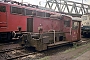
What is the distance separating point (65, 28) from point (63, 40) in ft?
3.54

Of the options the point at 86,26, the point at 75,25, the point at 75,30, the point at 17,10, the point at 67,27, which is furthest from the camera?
the point at 86,26

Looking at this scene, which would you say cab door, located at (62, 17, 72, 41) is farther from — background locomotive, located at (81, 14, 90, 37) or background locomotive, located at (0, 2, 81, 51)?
background locomotive, located at (81, 14, 90, 37)

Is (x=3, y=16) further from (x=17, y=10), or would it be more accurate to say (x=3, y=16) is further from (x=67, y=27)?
(x=67, y=27)

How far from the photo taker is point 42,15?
1546 centimetres

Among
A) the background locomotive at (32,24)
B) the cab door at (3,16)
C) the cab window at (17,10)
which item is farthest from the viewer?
the cab window at (17,10)

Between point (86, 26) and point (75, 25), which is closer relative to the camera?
point (75, 25)

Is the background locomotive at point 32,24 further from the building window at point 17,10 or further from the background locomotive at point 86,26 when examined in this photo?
the background locomotive at point 86,26

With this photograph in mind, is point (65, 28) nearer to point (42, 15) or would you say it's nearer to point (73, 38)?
point (73, 38)

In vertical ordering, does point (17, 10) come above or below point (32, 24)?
above

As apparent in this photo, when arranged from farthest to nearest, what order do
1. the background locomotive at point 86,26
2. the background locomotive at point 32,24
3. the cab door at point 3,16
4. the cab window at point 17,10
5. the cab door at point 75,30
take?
1. the background locomotive at point 86,26
2. the cab window at point 17,10
3. the cab door at point 3,16
4. the cab door at point 75,30
5. the background locomotive at point 32,24

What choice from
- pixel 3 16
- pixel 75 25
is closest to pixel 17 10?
pixel 3 16

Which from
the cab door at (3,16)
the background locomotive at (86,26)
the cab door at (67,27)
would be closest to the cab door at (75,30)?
the cab door at (67,27)

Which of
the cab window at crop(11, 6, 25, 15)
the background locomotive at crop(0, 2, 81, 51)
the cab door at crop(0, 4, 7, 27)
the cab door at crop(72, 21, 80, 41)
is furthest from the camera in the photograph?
the cab window at crop(11, 6, 25, 15)

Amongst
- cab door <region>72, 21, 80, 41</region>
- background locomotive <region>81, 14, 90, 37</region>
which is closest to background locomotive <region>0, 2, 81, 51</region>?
cab door <region>72, 21, 80, 41</region>
